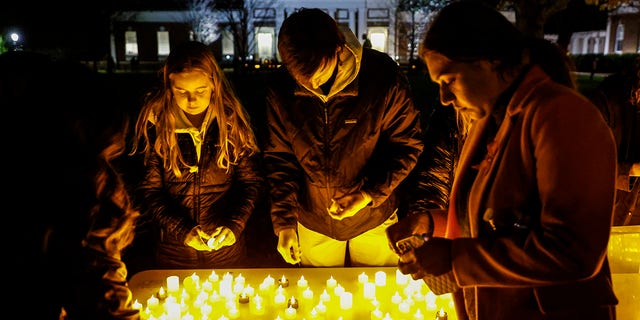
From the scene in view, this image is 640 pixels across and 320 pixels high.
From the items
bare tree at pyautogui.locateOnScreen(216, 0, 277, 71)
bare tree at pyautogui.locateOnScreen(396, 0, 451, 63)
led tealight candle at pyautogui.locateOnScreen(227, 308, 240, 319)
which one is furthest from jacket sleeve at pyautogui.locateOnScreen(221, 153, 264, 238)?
bare tree at pyautogui.locateOnScreen(396, 0, 451, 63)

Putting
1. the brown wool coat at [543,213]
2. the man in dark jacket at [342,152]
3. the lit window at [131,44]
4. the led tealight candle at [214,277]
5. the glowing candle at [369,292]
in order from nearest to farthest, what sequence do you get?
the brown wool coat at [543,213]
the glowing candle at [369,292]
the led tealight candle at [214,277]
the man in dark jacket at [342,152]
the lit window at [131,44]

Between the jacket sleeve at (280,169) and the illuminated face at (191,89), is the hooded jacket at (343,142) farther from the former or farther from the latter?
the illuminated face at (191,89)

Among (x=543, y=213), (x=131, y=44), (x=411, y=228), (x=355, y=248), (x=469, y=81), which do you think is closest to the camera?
(x=543, y=213)

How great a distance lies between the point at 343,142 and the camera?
11.3 ft

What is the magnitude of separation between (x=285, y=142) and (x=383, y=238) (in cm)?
89

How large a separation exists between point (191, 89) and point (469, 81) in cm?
204

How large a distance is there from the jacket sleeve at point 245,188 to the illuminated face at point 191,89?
1.59 ft

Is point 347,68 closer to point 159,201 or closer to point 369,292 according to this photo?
point 369,292

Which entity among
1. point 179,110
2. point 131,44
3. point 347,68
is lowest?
point 179,110

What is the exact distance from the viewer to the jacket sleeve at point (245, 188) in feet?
11.9

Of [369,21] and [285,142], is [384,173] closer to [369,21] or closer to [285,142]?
[285,142]

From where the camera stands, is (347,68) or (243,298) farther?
(347,68)

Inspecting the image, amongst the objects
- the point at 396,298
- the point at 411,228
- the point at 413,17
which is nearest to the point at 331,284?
the point at 396,298

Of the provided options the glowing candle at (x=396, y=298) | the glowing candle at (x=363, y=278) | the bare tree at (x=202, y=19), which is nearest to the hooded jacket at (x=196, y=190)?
the glowing candle at (x=363, y=278)
